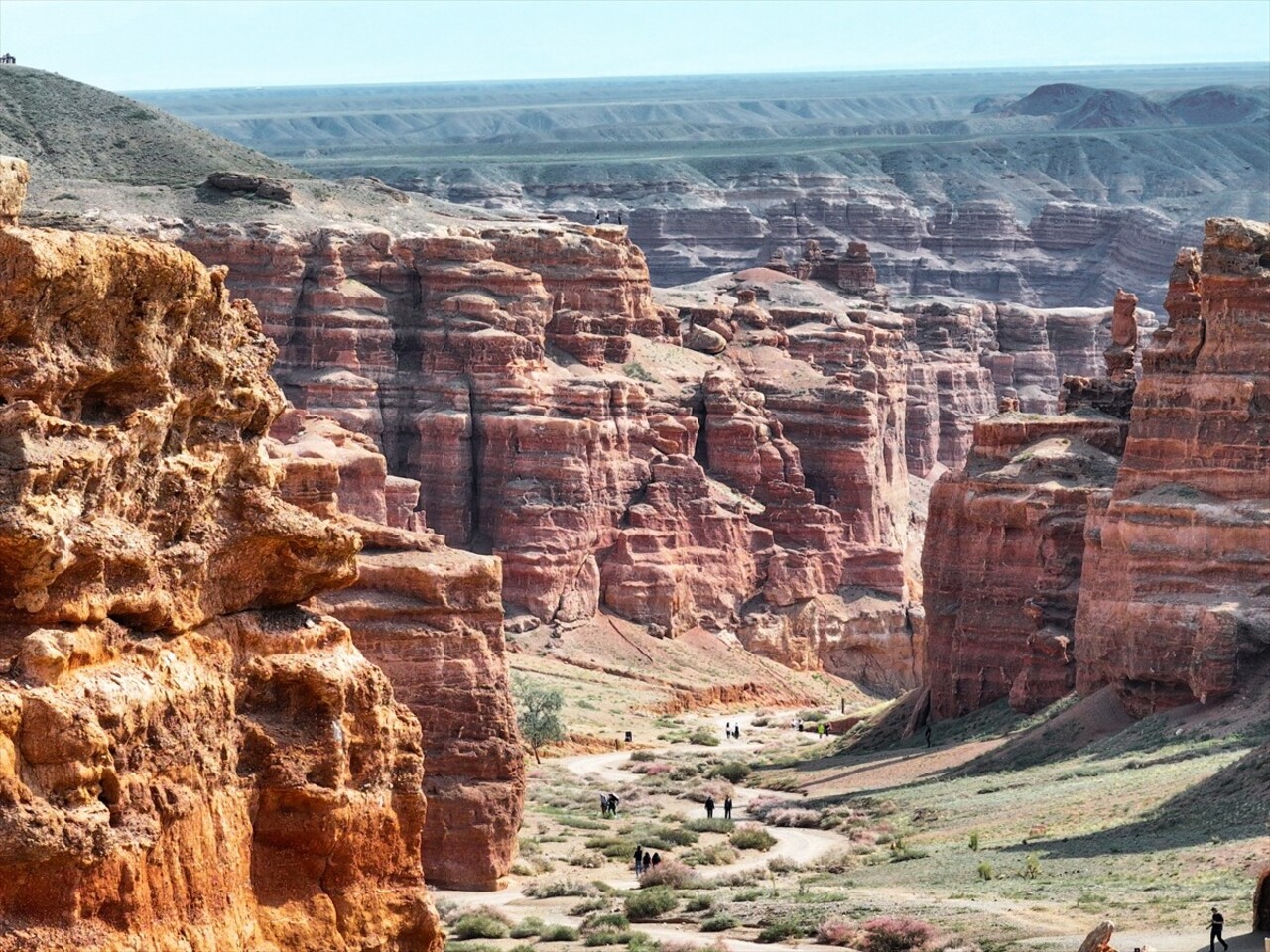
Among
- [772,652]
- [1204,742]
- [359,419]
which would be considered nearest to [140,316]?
[1204,742]

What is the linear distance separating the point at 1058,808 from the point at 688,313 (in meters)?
64.4

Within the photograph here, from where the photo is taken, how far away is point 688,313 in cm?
11362

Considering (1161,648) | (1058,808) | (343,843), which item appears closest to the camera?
(343,843)

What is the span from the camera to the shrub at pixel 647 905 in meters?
40.7

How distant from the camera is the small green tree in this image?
238 feet

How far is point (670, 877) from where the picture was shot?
151 feet

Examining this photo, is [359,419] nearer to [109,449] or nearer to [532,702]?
[532,702]

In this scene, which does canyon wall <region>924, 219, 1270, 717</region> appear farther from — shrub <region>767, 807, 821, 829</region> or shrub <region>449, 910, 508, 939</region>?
shrub <region>449, 910, 508, 939</region>

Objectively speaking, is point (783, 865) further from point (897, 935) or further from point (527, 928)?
point (897, 935)

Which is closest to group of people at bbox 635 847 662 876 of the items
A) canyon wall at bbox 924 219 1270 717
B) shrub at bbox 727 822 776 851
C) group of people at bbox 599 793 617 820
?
shrub at bbox 727 822 776 851

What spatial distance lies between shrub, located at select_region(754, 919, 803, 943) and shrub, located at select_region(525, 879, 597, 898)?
5441 millimetres

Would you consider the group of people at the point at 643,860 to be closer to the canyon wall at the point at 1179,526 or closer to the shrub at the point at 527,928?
the shrub at the point at 527,928

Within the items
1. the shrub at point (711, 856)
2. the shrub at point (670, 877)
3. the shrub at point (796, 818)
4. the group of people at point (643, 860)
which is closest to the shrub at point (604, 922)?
the shrub at point (670, 877)

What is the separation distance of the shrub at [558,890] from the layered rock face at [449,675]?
21.2 inches
